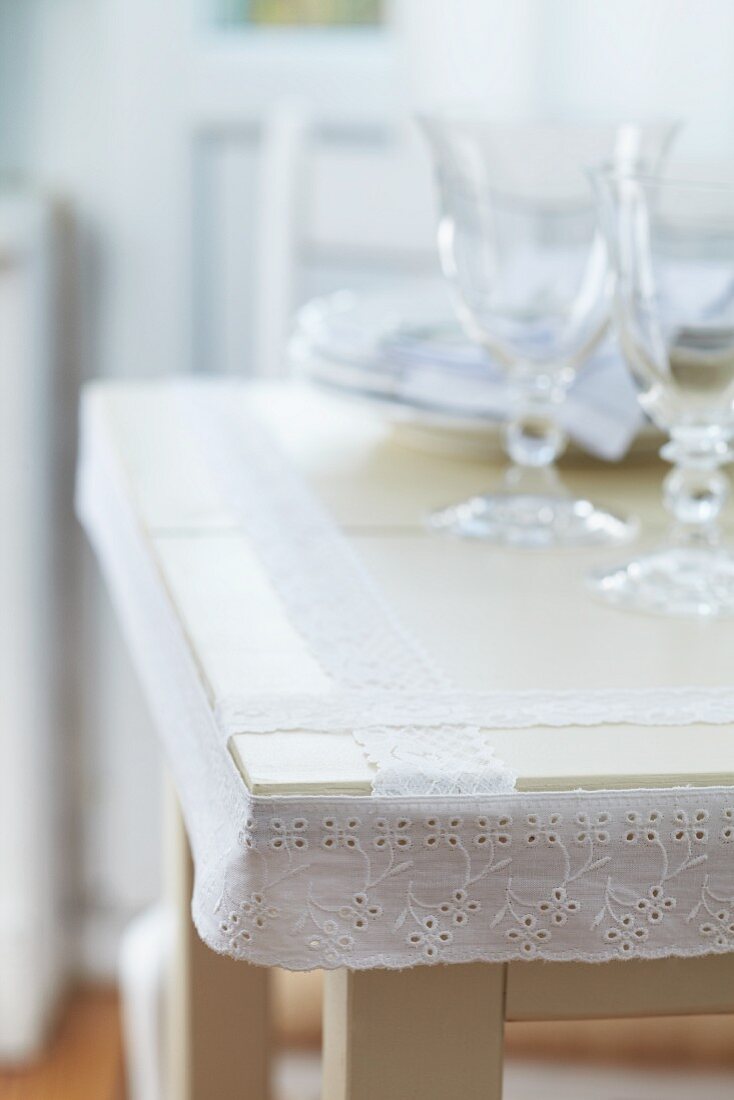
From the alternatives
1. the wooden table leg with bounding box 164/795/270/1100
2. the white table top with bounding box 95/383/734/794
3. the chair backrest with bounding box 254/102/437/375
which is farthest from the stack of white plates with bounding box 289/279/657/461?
the chair backrest with bounding box 254/102/437/375

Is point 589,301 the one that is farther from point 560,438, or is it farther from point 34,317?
point 34,317

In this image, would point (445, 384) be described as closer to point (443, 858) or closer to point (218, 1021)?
point (218, 1021)

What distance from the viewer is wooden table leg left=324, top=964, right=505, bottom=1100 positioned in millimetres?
564

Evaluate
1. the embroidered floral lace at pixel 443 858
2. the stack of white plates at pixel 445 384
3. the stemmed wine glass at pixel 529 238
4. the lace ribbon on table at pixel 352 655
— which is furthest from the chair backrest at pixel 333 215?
the embroidered floral lace at pixel 443 858

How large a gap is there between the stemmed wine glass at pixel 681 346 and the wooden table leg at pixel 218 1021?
0.36 metres

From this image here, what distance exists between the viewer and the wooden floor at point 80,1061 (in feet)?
6.26

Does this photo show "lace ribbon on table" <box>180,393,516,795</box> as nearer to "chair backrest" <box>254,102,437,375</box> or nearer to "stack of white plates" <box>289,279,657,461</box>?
"stack of white plates" <box>289,279,657,461</box>

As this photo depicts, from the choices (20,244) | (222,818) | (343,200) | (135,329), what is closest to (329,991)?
(222,818)

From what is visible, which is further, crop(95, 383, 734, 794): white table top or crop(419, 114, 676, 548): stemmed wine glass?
crop(419, 114, 676, 548): stemmed wine glass

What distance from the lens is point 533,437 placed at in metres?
0.95

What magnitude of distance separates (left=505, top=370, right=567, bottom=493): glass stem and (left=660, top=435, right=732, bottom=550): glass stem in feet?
0.38

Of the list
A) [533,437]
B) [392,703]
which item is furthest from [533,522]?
[392,703]

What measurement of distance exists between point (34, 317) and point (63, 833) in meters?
0.66

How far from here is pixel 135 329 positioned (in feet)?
6.57
